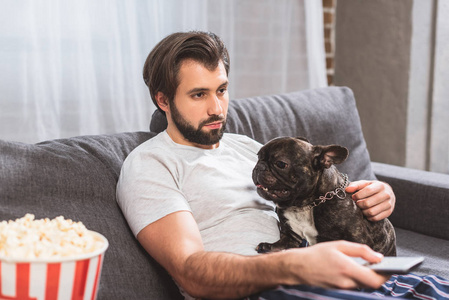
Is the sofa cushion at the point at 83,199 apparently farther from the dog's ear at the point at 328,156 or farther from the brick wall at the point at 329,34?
the brick wall at the point at 329,34

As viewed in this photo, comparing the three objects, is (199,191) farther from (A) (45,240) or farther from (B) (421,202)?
(B) (421,202)

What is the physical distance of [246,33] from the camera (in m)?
3.39

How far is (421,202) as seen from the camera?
8.12 feet

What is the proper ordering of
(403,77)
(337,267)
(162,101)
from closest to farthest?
1. (337,267)
2. (162,101)
3. (403,77)

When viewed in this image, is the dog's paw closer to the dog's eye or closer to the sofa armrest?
the dog's eye

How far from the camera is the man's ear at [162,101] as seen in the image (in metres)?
1.85

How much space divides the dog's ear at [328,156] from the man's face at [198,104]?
1.16 ft

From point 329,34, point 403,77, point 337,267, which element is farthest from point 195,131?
point 329,34

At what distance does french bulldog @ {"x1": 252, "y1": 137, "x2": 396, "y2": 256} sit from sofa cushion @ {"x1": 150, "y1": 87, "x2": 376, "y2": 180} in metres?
0.57

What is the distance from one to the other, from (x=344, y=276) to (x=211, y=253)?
0.38m

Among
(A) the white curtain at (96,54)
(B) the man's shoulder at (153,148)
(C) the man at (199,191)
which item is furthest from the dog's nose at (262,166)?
(A) the white curtain at (96,54)

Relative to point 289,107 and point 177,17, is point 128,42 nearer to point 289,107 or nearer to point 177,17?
point 177,17

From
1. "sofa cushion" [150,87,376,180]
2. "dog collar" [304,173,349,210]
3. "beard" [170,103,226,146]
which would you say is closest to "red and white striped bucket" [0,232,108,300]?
"beard" [170,103,226,146]

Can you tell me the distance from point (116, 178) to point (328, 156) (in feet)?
2.40
